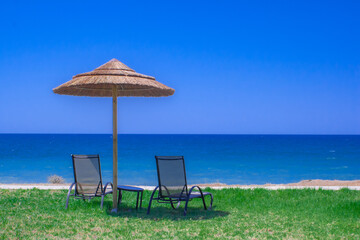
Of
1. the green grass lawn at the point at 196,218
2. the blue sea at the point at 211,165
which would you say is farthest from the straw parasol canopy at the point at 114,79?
the blue sea at the point at 211,165

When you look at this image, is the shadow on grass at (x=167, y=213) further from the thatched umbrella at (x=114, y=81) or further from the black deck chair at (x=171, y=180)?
the thatched umbrella at (x=114, y=81)

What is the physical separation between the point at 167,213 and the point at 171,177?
1.95 feet

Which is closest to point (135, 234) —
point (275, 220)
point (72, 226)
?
point (72, 226)

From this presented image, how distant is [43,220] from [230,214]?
269cm

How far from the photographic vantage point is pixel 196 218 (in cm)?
609

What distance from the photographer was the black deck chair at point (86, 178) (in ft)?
21.4

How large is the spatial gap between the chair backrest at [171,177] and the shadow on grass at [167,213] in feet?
1.00

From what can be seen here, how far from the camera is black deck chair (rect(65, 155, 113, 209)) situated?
21.4 ft

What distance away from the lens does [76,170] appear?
21.4ft

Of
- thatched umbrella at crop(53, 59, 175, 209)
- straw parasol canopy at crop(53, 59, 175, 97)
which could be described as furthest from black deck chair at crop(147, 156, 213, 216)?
straw parasol canopy at crop(53, 59, 175, 97)

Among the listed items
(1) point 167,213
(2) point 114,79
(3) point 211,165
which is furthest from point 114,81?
(3) point 211,165

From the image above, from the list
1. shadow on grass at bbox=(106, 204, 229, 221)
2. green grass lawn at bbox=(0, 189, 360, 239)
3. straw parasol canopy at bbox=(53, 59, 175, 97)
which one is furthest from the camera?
shadow on grass at bbox=(106, 204, 229, 221)

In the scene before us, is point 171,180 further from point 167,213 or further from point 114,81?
point 114,81

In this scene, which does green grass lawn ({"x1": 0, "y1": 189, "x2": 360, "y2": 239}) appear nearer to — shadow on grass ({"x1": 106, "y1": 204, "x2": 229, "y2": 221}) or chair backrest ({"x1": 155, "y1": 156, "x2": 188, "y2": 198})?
shadow on grass ({"x1": 106, "y1": 204, "x2": 229, "y2": 221})
